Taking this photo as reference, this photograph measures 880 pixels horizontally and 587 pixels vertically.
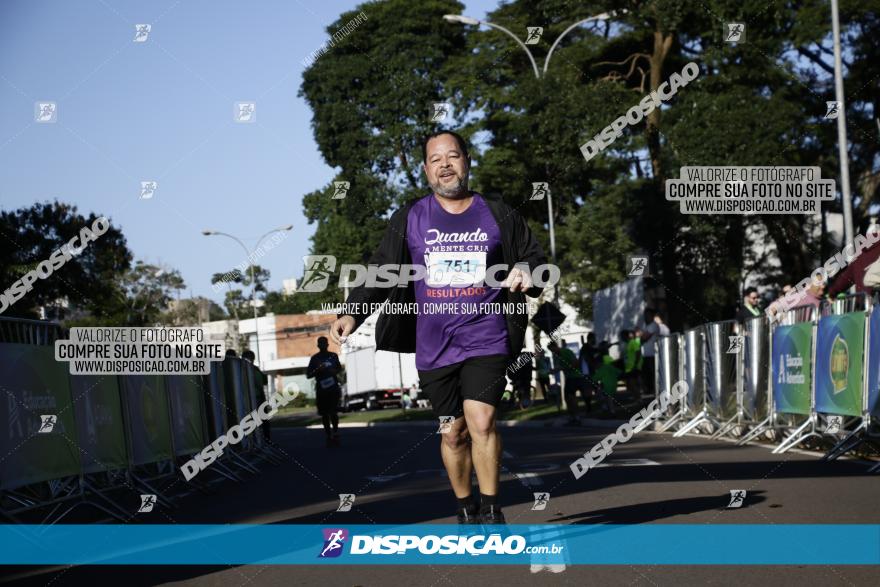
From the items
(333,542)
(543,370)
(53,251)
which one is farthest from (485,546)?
(543,370)

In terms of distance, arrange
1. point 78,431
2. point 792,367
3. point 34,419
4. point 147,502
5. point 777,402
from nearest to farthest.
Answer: point 34,419 < point 78,431 < point 147,502 < point 792,367 < point 777,402

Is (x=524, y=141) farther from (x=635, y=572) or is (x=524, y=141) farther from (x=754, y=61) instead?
(x=635, y=572)

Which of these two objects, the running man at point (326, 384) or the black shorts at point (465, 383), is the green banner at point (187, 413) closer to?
the running man at point (326, 384)

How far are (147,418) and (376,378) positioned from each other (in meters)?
50.2

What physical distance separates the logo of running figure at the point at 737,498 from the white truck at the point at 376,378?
49885mm

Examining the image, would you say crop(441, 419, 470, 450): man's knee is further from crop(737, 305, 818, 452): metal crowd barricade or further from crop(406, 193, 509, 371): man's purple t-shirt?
crop(737, 305, 818, 452): metal crowd barricade

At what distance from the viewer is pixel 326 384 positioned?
19797mm

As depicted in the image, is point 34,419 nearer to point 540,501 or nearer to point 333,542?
point 333,542

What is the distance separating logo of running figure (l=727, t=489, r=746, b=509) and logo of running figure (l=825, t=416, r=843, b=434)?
4.34m

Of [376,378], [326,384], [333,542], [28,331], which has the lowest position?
[376,378]

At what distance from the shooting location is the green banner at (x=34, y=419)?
26.7 ft

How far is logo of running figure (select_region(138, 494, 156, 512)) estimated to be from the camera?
391 inches

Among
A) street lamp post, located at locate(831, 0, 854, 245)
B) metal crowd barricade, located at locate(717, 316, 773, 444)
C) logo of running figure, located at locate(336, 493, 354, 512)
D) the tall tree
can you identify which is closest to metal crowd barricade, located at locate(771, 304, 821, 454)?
metal crowd barricade, located at locate(717, 316, 773, 444)

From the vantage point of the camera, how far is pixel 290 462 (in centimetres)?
1641
